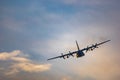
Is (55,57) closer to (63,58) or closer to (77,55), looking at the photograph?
(63,58)

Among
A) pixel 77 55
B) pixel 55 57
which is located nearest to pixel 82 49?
pixel 77 55

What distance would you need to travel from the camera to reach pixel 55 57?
177m

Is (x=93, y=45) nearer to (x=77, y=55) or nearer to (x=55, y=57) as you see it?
(x=77, y=55)

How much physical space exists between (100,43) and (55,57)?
33.1 meters

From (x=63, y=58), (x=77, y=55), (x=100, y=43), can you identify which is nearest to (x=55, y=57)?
(x=63, y=58)

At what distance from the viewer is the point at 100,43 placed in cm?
17025

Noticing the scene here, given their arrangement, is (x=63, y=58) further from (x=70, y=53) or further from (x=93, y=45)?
(x=93, y=45)

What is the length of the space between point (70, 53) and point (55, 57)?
1187 centimetres

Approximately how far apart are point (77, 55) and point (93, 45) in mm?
12938

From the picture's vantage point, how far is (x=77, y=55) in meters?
165

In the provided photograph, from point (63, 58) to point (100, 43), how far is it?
27603 millimetres

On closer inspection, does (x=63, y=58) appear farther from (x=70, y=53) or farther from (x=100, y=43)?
(x=100, y=43)

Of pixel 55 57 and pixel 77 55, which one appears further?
pixel 55 57

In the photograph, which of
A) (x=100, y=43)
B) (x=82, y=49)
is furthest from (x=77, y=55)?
(x=100, y=43)
